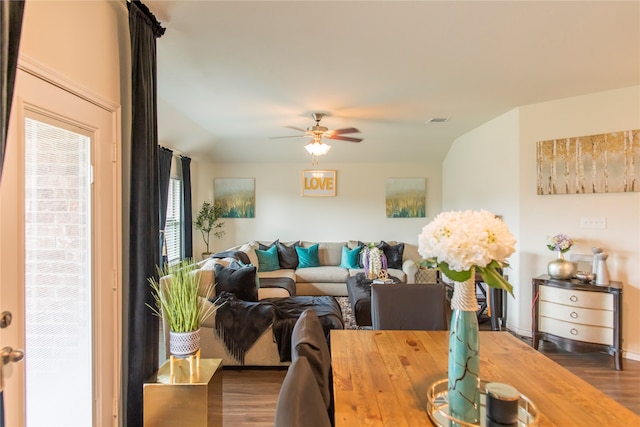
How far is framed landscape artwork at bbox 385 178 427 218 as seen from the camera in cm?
676

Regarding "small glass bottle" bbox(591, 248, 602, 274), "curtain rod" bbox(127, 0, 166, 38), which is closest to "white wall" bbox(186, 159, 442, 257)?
"small glass bottle" bbox(591, 248, 602, 274)

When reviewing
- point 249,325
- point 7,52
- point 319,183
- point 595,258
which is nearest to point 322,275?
point 319,183

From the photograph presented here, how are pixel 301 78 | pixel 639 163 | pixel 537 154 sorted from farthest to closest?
pixel 537 154, pixel 639 163, pixel 301 78

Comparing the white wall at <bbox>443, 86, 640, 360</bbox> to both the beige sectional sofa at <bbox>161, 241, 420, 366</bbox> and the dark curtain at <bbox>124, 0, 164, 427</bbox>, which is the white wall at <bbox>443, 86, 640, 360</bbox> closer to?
the beige sectional sofa at <bbox>161, 241, 420, 366</bbox>

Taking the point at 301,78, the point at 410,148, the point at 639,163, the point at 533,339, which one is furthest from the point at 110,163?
the point at 410,148

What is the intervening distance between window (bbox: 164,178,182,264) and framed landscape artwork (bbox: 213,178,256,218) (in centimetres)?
98

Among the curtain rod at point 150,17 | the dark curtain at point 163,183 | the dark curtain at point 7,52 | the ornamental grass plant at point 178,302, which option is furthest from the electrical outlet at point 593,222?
the dark curtain at point 163,183

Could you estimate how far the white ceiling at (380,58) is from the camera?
84.6 inches

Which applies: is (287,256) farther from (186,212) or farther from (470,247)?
(470,247)

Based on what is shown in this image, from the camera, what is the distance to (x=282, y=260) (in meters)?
6.07

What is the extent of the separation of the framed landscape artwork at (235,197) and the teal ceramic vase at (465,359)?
5.91 metres

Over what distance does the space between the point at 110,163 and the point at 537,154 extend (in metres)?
4.21

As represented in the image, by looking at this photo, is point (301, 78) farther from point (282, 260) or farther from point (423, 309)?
point (282, 260)

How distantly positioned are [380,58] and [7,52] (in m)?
2.34
